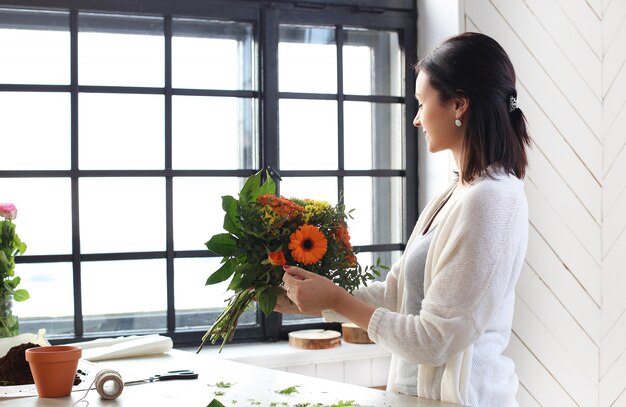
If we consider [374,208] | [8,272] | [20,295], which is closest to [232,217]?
[8,272]

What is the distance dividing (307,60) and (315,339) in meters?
1.19

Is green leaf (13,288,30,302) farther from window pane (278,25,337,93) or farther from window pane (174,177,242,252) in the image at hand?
window pane (278,25,337,93)

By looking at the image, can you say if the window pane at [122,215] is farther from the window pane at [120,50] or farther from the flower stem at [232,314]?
the flower stem at [232,314]

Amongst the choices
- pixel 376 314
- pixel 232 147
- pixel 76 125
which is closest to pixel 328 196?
pixel 232 147

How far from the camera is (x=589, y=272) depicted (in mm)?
3693

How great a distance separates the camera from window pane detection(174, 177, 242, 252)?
3418mm

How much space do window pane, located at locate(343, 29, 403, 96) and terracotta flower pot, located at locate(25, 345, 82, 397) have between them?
1.97m

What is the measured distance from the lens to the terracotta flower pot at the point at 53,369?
206 cm

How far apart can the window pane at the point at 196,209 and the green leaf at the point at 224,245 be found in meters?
1.14

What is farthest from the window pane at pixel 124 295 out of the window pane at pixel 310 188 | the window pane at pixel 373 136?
the window pane at pixel 373 136

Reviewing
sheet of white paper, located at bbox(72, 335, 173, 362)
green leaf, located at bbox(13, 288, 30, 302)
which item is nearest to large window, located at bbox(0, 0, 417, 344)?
green leaf, located at bbox(13, 288, 30, 302)

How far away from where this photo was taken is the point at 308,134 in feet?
11.8

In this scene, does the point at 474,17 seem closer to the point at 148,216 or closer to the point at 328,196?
the point at 328,196

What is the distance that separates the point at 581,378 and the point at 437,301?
6.45 feet
